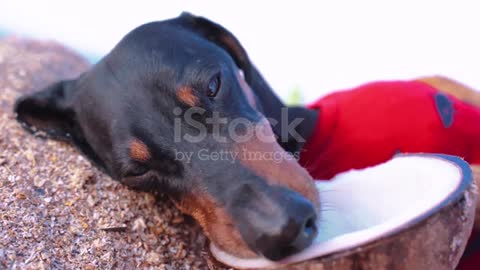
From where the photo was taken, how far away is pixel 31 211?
2051 mm

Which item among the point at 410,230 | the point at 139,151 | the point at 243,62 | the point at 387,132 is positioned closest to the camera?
the point at 410,230

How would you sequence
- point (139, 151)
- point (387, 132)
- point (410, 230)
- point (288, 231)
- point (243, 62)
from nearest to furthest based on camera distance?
point (410, 230) → point (288, 231) → point (139, 151) → point (243, 62) → point (387, 132)

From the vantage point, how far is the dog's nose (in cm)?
146

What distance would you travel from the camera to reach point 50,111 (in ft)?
8.91

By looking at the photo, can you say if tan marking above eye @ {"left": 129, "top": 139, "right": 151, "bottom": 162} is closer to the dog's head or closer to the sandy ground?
the dog's head

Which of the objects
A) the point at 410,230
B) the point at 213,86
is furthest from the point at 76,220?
the point at 410,230

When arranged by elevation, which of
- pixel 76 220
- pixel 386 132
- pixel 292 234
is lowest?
pixel 76 220

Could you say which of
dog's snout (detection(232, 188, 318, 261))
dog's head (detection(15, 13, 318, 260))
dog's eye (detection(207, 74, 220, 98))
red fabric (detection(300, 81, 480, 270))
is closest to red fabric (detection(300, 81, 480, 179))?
red fabric (detection(300, 81, 480, 270))

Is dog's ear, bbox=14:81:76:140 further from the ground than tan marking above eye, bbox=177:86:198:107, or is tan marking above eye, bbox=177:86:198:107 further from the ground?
tan marking above eye, bbox=177:86:198:107

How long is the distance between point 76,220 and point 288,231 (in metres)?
1.00

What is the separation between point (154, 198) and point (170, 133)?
0.54m

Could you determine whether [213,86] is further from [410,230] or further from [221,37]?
[410,230]

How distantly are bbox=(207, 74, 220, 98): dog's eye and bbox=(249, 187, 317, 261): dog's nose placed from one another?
60 cm

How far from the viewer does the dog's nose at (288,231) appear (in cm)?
146
